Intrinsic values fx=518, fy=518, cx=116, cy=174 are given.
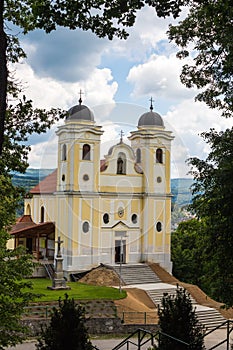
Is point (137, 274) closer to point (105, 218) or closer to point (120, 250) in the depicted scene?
point (120, 250)

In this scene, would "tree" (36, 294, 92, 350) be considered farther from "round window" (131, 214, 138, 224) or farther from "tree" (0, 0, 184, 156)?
"round window" (131, 214, 138, 224)

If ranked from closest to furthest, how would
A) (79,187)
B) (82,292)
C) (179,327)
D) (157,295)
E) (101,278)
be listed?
(179,327)
(82,292)
(157,295)
(101,278)
(79,187)

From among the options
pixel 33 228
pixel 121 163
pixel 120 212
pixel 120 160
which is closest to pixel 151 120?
pixel 120 160

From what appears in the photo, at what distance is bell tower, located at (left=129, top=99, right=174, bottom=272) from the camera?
3700cm

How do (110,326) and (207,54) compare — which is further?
(110,326)

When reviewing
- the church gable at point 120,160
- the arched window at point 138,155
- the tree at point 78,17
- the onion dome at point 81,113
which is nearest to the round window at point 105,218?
the church gable at point 120,160

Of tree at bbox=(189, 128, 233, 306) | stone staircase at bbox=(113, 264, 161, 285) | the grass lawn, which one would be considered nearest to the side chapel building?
stone staircase at bbox=(113, 264, 161, 285)

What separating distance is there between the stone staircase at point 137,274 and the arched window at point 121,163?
21.9ft

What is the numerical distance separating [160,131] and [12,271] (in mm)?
25904

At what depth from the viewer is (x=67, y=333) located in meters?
8.95

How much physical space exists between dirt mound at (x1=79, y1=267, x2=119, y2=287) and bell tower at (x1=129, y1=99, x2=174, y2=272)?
417 cm

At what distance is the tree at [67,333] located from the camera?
889cm

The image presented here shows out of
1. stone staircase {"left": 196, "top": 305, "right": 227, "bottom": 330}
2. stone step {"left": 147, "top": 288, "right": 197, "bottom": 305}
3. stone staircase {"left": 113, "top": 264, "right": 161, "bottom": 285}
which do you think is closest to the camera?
stone staircase {"left": 196, "top": 305, "right": 227, "bottom": 330}

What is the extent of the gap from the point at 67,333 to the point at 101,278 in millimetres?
23908
